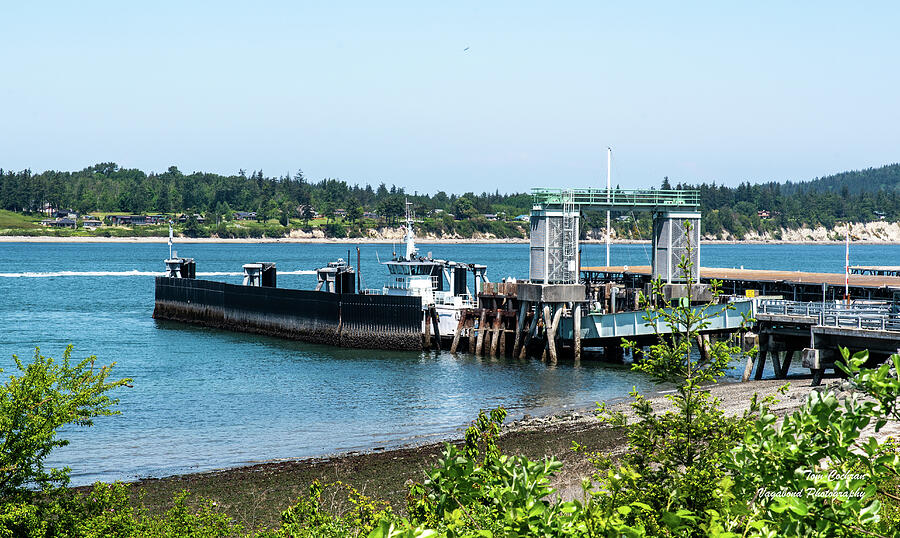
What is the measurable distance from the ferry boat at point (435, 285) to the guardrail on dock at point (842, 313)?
18422 millimetres

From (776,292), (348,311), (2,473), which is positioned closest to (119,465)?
(2,473)

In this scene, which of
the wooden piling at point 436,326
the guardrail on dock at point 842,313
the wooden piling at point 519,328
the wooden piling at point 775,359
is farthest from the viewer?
the wooden piling at point 436,326

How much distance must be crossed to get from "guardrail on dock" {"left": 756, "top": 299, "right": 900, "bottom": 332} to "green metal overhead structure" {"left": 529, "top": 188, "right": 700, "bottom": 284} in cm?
584

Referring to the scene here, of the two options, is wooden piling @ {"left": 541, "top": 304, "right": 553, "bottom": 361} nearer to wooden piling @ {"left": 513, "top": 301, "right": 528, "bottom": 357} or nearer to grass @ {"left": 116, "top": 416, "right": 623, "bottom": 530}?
wooden piling @ {"left": 513, "top": 301, "right": 528, "bottom": 357}

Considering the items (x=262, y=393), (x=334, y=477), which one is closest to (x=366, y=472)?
(x=334, y=477)

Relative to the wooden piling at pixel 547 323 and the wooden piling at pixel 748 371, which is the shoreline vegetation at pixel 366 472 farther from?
the wooden piling at pixel 547 323

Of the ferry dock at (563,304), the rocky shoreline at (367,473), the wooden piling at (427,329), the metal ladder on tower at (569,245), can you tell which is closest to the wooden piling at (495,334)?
the ferry dock at (563,304)

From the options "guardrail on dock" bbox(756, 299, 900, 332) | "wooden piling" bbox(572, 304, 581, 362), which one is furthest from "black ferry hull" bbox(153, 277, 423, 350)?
"guardrail on dock" bbox(756, 299, 900, 332)

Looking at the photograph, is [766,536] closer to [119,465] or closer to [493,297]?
[119,465]

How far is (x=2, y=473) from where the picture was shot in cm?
1455

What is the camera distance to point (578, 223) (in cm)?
4725

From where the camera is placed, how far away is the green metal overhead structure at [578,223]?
47.2 m

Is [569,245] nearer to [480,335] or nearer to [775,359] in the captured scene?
[480,335]

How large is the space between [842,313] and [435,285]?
26.4m
